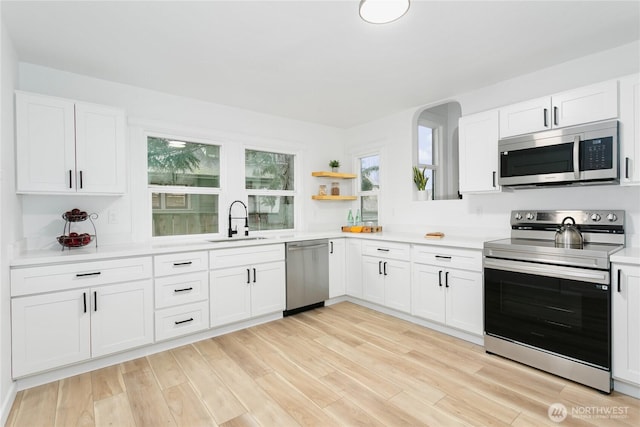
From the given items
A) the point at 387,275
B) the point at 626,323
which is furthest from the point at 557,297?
the point at 387,275

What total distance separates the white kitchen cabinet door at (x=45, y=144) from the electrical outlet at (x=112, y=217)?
1.61 ft

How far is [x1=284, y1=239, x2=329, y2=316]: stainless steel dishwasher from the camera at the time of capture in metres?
3.72

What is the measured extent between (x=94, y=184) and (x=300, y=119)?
8.86 feet

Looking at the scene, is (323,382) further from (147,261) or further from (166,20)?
A: (166,20)

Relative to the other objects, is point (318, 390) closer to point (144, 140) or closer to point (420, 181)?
point (420, 181)

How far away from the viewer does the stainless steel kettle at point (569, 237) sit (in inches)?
97.5

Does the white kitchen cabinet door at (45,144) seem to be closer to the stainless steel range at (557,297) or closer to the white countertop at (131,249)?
the white countertop at (131,249)

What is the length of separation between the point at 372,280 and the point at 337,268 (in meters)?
0.51

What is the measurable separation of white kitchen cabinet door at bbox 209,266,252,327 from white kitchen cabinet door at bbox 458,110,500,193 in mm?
2469

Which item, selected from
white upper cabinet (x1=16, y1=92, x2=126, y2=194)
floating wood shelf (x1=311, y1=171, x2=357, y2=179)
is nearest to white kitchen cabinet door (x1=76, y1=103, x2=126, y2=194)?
white upper cabinet (x1=16, y1=92, x2=126, y2=194)

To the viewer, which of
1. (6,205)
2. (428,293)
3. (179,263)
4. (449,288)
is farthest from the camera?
(428,293)

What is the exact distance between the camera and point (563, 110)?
2586 millimetres

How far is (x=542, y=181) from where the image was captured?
266 centimetres

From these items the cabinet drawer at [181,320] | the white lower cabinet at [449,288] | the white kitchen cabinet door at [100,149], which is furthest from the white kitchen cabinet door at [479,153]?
the white kitchen cabinet door at [100,149]
